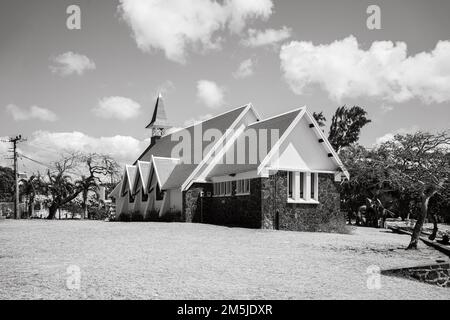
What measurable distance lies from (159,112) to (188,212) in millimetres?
26068

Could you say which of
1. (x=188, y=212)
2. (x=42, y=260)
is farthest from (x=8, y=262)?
(x=188, y=212)

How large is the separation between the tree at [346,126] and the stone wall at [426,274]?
45.6m

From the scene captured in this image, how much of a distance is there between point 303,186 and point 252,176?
11.2 ft

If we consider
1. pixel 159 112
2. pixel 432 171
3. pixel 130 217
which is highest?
pixel 159 112

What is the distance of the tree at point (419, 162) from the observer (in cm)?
1416

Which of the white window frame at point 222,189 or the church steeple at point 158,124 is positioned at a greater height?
the church steeple at point 158,124

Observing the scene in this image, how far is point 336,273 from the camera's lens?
10.0 meters

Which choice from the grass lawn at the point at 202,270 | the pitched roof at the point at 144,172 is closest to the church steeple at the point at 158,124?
the pitched roof at the point at 144,172

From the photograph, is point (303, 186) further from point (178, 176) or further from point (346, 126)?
point (346, 126)

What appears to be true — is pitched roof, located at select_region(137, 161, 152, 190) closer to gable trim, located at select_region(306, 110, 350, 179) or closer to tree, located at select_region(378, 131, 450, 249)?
gable trim, located at select_region(306, 110, 350, 179)

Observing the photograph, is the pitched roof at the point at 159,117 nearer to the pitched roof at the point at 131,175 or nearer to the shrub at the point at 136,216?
the pitched roof at the point at 131,175

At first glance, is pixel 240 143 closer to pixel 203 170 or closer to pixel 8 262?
pixel 203 170

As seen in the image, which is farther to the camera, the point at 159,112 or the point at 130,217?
the point at 159,112

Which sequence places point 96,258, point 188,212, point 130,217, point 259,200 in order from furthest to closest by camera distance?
1. point 130,217
2. point 188,212
3. point 259,200
4. point 96,258
